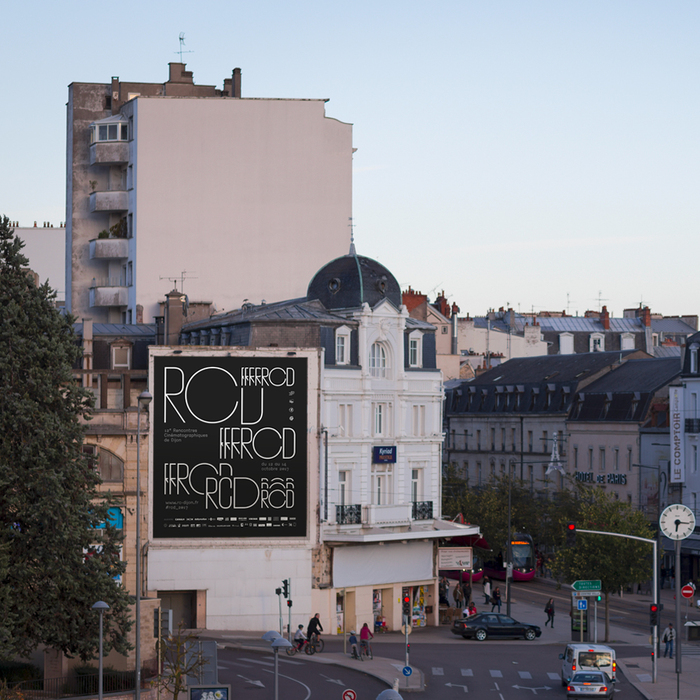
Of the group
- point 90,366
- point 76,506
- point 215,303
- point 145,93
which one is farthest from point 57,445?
point 145,93

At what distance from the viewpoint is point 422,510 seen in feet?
236

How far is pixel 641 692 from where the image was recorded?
52.2 meters

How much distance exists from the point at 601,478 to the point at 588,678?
53.7 meters

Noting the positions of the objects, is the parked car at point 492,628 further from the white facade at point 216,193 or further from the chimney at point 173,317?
the white facade at point 216,193

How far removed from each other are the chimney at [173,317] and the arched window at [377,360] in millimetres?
11421

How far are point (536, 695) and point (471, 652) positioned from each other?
462 inches

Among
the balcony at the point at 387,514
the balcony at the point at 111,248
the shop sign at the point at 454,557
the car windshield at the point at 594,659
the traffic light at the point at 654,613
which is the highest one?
the balcony at the point at 111,248

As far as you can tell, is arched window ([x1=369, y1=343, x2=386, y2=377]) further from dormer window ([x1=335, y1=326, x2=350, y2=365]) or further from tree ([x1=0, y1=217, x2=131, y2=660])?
tree ([x1=0, y1=217, x2=131, y2=660])

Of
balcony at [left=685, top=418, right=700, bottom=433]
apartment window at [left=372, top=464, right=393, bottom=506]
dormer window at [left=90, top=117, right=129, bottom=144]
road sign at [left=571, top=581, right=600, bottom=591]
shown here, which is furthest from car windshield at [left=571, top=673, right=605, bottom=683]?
dormer window at [left=90, top=117, right=129, bottom=144]

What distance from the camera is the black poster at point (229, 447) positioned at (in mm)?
65375

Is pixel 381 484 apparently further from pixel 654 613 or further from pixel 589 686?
pixel 589 686

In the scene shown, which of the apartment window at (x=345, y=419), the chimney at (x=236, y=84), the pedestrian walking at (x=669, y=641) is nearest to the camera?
the pedestrian walking at (x=669, y=641)

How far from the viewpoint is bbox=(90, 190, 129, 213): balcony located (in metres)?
85.9

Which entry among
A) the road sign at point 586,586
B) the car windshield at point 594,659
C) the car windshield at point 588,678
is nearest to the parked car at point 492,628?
the road sign at point 586,586
